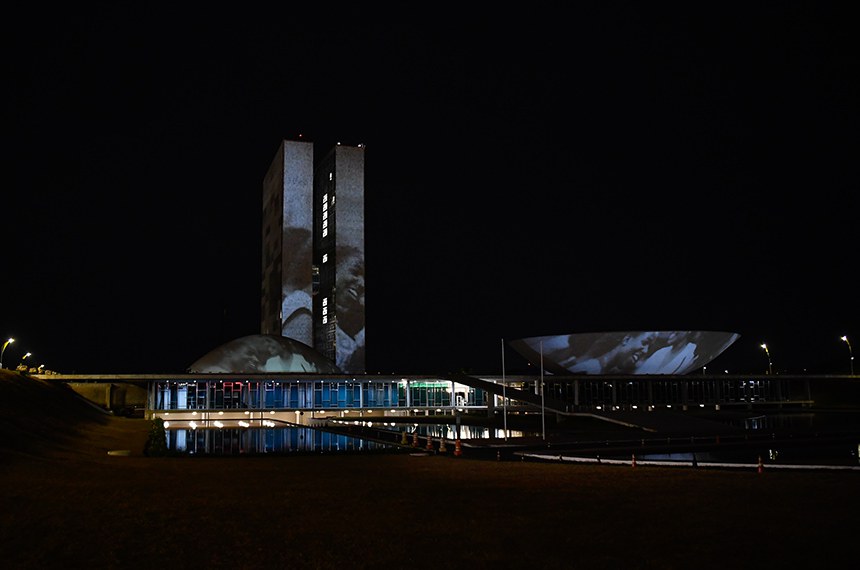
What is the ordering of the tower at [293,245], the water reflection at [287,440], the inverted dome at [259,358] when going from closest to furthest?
the water reflection at [287,440] → the inverted dome at [259,358] → the tower at [293,245]

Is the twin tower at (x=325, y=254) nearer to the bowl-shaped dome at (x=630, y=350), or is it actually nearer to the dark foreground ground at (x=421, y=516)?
the bowl-shaped dome at (x=630, y=350)

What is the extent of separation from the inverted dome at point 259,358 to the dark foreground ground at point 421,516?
1813 inches

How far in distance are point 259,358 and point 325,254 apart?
100 ft

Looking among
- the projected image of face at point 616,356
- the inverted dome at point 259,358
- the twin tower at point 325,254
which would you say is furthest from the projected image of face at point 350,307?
the projected image of face at point 616,356

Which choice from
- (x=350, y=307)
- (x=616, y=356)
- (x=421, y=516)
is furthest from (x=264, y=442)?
(x=350, y=307)

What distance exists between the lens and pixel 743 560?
9.03 meters

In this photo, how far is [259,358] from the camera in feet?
223

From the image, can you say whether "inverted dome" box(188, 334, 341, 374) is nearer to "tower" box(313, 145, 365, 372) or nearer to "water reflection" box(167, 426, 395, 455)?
"tower" box(313, 145, 365, 372)

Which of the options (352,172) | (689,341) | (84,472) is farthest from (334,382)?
(84,472)

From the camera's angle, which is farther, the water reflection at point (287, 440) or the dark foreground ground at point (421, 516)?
the water reflection at point (287, 440)

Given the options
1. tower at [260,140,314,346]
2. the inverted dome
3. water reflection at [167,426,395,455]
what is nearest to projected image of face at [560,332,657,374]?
the inverted dome

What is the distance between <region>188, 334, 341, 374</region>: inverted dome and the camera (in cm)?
6669

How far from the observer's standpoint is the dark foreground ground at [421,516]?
30.4ft

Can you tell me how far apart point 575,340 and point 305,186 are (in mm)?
42769
